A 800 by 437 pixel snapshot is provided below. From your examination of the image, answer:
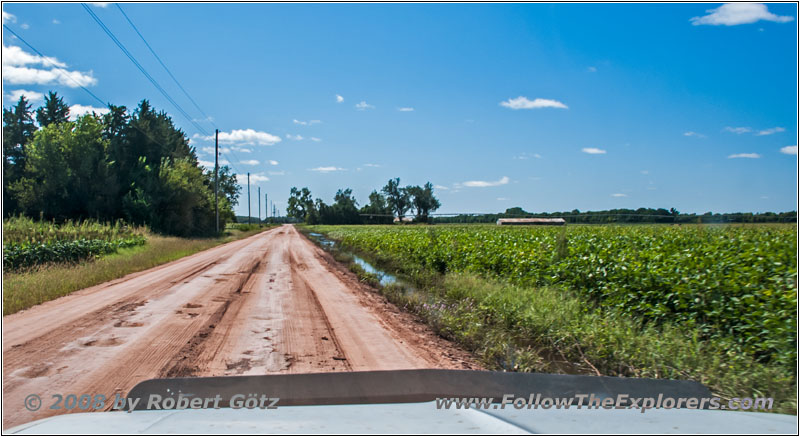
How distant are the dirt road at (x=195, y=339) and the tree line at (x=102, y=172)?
3116 cm

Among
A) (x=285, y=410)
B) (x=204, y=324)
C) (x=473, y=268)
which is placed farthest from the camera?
(x=473, y=268)

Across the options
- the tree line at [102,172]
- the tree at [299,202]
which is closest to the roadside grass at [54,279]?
the tree line at [102,172]

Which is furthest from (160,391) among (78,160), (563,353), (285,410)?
(78,160)

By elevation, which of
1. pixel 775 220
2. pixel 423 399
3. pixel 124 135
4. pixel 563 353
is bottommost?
pixel 563 353

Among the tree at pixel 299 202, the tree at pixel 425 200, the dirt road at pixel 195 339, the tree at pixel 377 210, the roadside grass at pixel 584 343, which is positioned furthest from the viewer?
the tree at pixel 299 202

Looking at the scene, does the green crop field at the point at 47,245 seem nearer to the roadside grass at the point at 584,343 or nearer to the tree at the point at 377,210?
the roadside grass at the point at 584,343

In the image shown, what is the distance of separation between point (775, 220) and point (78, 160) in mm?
43021

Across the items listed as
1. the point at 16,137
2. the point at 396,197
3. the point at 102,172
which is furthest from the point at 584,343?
the point at 396,197

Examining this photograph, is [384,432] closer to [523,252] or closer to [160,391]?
[160,391]

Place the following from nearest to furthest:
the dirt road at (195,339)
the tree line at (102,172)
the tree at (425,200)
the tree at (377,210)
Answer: the dirt road at (195,339) → the tree line at (102,172) → the tree at (425,200) → the tree at (377,210)

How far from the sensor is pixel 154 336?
638 centimetres

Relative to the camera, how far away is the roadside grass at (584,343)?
461 centimetres

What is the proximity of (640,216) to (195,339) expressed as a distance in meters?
24.5

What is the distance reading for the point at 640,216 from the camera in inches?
989
